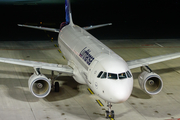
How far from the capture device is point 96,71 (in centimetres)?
1945

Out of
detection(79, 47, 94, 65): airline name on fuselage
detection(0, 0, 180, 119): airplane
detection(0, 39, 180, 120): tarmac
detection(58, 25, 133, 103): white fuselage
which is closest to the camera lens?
detection(58, 25, 133, 103): white fuselage

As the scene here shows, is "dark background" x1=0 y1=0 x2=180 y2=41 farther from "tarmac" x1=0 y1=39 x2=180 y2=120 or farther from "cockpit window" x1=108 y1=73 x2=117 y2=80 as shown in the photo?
"cockpit window" x1=108 y1=73 x2=117 y2=80

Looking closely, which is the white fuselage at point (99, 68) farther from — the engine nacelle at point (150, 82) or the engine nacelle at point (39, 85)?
the engine nacelle at point (150, 82)

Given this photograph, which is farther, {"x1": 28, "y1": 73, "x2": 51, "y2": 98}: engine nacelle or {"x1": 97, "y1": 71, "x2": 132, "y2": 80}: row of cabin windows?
{"x1": 28, "y1": 73, "x2": 51, "y2": 98}: engine nacelle

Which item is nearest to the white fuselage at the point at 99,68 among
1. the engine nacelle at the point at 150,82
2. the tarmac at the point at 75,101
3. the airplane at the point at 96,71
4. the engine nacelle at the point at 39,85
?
the airplane at the point at 96,71

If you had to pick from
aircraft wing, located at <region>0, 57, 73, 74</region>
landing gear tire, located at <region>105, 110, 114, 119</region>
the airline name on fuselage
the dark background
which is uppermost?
the dark background

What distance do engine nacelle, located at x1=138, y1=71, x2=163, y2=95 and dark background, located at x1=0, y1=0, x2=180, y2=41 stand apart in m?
21.1

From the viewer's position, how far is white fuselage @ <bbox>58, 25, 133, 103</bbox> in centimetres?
1814

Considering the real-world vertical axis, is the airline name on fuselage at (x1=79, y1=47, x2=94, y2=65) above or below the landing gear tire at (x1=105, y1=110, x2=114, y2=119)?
above

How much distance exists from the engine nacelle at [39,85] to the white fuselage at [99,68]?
8.20ft

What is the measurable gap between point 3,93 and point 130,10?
45250 mm

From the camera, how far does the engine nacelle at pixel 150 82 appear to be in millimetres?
22281

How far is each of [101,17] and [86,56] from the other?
34.6 metres

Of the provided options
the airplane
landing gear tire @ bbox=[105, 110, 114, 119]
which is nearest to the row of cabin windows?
the airplane
